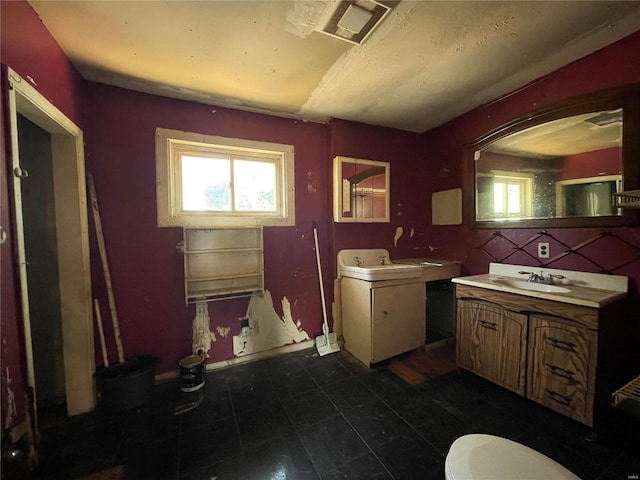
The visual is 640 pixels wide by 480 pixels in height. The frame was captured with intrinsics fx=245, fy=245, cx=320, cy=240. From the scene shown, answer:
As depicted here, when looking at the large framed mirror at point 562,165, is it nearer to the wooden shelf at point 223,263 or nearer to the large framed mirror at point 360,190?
the large framed mirror at point 360,190

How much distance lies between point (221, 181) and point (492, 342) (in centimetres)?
245

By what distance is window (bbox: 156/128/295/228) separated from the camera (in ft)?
6.39

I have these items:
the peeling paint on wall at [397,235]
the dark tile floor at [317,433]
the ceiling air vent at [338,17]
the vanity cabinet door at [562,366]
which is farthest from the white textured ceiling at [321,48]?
the dark tile floor at [317,433]

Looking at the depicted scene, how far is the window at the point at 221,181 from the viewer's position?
6.39 feet

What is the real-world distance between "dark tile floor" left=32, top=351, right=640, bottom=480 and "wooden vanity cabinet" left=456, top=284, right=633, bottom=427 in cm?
16

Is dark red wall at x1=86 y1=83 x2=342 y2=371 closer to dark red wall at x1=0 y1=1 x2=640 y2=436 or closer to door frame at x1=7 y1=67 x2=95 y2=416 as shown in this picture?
dark red wall at x1=0 y1=1 x2=640 y2=436

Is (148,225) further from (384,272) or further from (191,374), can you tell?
(384,272)

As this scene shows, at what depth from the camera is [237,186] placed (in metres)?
2.23

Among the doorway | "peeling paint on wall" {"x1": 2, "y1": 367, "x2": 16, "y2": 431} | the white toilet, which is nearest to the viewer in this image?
the white toilet

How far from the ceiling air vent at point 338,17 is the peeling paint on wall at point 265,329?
1.94 m

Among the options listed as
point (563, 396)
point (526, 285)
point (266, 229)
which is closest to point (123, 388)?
point (266, 229)

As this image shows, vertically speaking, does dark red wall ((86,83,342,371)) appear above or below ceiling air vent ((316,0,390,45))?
below

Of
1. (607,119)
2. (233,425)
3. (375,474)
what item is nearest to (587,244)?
(607,119)

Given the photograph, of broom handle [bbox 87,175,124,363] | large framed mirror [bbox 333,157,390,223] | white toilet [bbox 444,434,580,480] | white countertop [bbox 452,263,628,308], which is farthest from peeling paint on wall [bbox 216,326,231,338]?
white countertop [bbox 452,263,628,308]
